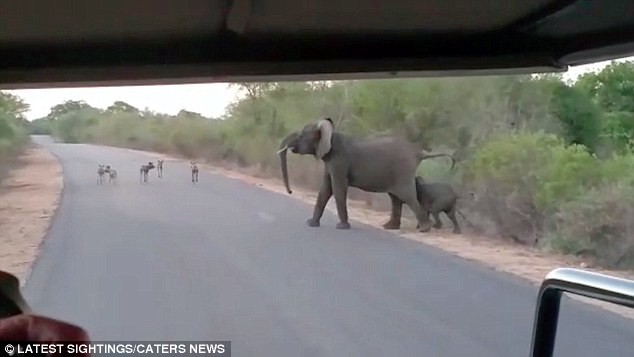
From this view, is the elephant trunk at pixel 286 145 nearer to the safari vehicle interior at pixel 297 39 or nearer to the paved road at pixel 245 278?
the paved road at pixel 245 278

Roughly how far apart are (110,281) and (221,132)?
61 cm

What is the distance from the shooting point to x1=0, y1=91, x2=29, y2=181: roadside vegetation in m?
2.43

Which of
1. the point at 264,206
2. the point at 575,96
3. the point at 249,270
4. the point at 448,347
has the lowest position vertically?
the point at 448,347

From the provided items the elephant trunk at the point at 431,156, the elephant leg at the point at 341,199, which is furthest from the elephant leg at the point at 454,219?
the elephant leg at the point at 341,199

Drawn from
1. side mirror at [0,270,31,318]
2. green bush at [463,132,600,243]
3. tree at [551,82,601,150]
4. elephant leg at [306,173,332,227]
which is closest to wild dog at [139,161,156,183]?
elephant leg at [306,173,332,227]

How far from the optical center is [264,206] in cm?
276

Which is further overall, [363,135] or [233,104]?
[363,135]

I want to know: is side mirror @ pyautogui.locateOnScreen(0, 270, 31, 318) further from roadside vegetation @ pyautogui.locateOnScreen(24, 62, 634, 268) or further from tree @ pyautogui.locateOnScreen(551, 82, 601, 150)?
tree @ pyautogui.locateOnScreen(551, 82, 601, 150)

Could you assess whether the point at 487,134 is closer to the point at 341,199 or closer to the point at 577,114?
the point at 577,114

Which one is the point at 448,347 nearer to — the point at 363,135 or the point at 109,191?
the point at 363,135

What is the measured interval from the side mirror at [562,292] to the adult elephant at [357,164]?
5.35ft

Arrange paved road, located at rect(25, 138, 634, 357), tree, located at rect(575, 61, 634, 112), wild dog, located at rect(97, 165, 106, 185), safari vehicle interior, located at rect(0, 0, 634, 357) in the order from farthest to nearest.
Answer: wild dog, located at rect(97, 165, 106, 185) < paved road, located at rect(25, 138, 634, 357) < tree, located at rect(575, 61, 634, 112) < safari vehicle interior, located at rect(0, 0, 634, 357)

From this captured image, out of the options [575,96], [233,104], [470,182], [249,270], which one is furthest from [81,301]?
[575,96]

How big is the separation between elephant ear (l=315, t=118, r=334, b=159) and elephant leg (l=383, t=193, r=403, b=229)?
0.98 ft
